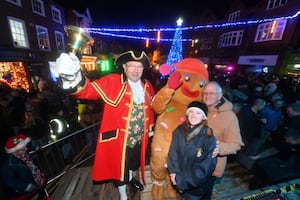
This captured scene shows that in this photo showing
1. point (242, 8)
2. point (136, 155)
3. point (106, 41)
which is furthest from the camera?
point (106, 41)

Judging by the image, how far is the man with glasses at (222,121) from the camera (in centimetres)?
227

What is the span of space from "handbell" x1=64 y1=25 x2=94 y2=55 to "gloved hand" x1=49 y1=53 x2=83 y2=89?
0.08 meters

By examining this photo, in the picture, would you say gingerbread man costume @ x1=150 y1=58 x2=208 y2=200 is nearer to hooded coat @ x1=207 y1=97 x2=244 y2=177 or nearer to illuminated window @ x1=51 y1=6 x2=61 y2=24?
hooded coat @ x1=207 y1=97 x2=244 y2=177

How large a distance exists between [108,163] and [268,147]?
16.5 feet

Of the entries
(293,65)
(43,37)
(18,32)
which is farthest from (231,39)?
(18,32)

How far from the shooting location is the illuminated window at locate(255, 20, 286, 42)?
13312mm

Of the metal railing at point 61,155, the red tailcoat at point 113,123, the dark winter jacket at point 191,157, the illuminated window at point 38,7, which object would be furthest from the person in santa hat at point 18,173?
the illuminated window at point 38,7

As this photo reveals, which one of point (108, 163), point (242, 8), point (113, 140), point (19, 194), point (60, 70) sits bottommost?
point (19, 194)

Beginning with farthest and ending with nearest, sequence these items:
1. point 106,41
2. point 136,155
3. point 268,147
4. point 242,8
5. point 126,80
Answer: point 106,41 → point 242,8 → point 268,147 → point 136,155 → point 126,80

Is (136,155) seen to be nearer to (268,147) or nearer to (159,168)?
(159,168)

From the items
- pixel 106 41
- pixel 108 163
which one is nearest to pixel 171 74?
pixel 108 163

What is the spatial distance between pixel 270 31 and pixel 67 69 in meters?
17.8

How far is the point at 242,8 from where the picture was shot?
699 inches

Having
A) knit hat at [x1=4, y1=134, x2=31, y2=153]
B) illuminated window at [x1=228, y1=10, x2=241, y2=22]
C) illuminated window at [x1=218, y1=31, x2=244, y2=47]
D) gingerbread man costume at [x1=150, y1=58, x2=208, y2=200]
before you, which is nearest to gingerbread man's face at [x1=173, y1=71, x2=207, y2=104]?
gingerbread man costume at [x1=150, y1=58, x2=208, y2=200]
